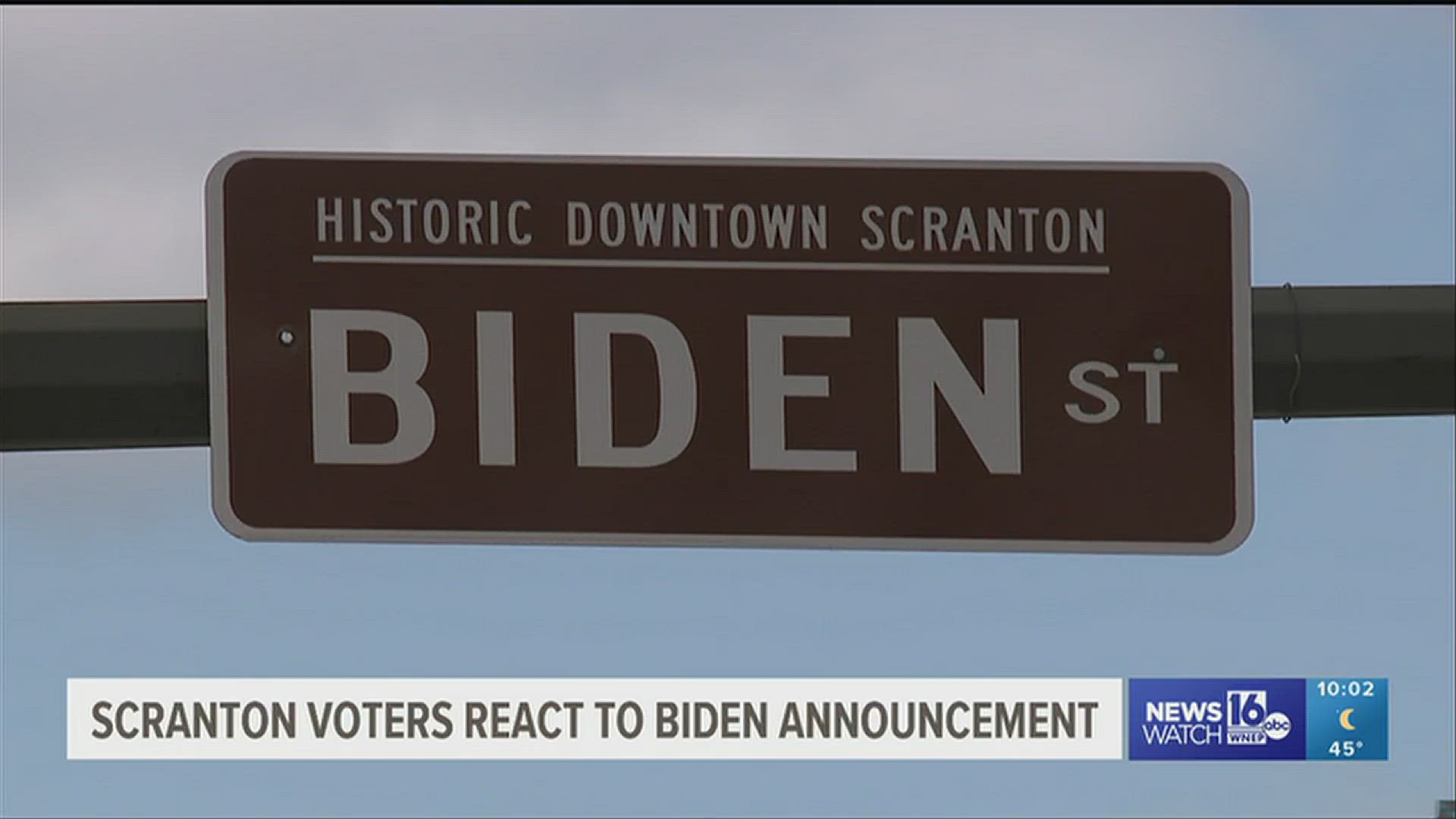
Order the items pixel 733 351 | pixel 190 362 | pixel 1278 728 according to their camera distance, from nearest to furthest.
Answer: pixel 733 351
pixel 190 362
pixel 1278 728

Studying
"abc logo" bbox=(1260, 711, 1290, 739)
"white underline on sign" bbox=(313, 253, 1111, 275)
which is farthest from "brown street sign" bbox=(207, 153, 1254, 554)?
"abc logo" bbox=(1260, 711, 1290, 739)

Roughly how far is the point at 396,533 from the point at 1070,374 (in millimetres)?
1104

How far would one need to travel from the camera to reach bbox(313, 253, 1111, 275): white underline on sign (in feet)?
9.73

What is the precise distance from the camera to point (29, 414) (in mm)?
3158

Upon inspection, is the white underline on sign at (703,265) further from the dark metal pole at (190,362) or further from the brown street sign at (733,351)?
the dark metal pole at (190,362)

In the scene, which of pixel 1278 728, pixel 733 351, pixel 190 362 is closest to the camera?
pixel 733 351

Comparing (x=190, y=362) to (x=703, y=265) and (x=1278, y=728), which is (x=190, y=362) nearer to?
(x=703, y=265)

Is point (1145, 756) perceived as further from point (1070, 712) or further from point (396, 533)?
point (396, 533)

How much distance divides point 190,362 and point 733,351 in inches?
35.9

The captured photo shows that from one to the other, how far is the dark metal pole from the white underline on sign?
14.5 inches

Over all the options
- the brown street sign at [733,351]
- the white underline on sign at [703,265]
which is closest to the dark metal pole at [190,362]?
the brown street sign at [733,351]


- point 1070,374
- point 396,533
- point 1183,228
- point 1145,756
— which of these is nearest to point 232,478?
point 396,533

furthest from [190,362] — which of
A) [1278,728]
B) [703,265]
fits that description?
[1278,728]

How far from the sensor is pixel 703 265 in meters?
2.98
